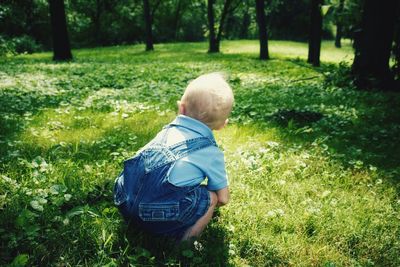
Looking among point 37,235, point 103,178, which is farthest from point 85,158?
point 37,235

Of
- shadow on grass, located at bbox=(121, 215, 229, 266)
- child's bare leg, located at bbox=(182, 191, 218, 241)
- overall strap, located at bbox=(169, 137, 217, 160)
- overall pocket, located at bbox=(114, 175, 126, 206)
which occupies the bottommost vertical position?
shadow on grass, located at bbox=(121, 215, 229, 266)

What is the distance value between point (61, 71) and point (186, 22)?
149 ft

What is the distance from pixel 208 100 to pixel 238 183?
136 cm

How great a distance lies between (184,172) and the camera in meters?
2.42

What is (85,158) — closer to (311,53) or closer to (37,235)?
(37,235)

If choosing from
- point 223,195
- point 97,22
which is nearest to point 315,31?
point 223,195

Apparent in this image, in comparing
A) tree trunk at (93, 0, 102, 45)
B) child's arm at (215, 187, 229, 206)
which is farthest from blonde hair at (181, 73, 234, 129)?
tree trunk at (93, 0, 102, 45)

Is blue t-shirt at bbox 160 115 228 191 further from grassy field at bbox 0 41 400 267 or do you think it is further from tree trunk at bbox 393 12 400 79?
tree trunk at bbox 393 12 400 79

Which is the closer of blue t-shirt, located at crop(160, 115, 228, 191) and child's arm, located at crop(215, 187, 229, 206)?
blue t-shirt, located at crop(160, 115, 228, 191)

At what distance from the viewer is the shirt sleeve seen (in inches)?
97.7

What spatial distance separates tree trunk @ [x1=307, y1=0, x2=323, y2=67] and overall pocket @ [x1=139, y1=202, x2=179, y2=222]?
13.6 meters

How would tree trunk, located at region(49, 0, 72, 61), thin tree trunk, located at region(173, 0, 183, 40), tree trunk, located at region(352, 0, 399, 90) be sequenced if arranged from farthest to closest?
thin tree trunk, located at region(173, 0, 183, 40) → tree trunk, located at region(49, 0, 72, 61) → tree trunk, located at region(352, 0, 399, 90)

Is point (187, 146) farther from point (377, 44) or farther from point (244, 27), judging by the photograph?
point (244, 27)

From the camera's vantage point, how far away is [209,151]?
2525 millimetres
